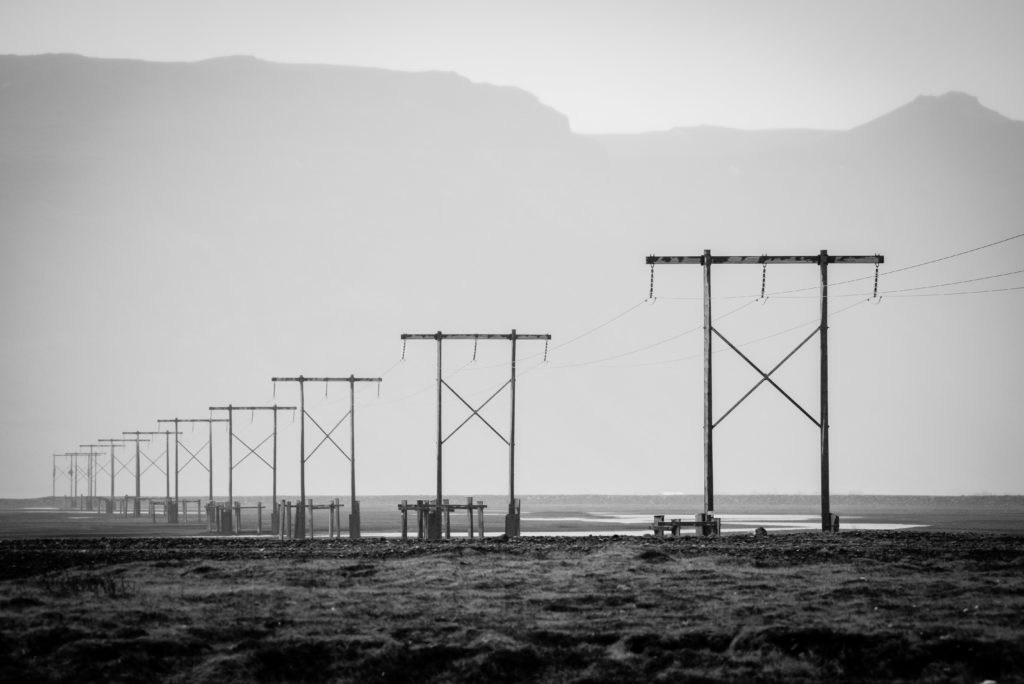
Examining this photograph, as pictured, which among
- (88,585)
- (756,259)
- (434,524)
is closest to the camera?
(88,585)

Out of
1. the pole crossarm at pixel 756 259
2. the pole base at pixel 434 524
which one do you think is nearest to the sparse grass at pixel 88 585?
the pole crossarm at pixel 756 259

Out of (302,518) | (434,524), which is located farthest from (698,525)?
(302,518)

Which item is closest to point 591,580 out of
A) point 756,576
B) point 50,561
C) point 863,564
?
point 756,576

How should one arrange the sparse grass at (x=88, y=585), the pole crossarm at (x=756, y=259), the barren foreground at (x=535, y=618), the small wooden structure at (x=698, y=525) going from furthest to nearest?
the small wooden structure at (x=698, y=525) → the pole crossarm at (x=756, y=259) → the sparse grass at (x=88, y=585) → the barren foreground at (x=535, y=618)

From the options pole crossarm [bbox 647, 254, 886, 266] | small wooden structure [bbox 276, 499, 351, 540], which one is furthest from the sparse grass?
small wooden structure [bbox 276, 499, 351, 540]

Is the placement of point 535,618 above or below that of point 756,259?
below

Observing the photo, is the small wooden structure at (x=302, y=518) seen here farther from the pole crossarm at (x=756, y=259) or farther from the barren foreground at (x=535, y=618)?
the barren foreground at (x=535, y=618)

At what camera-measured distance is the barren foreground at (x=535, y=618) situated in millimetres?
27484

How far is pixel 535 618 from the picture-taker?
1245 inches

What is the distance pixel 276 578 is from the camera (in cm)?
3853

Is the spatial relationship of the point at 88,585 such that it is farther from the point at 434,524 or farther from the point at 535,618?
the point at 434,524

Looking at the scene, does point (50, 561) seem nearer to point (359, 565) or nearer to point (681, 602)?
point (359, 565)

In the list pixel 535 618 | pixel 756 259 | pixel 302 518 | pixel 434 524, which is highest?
pixel 756 259

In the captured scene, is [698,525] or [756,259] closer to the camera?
[756,259]
